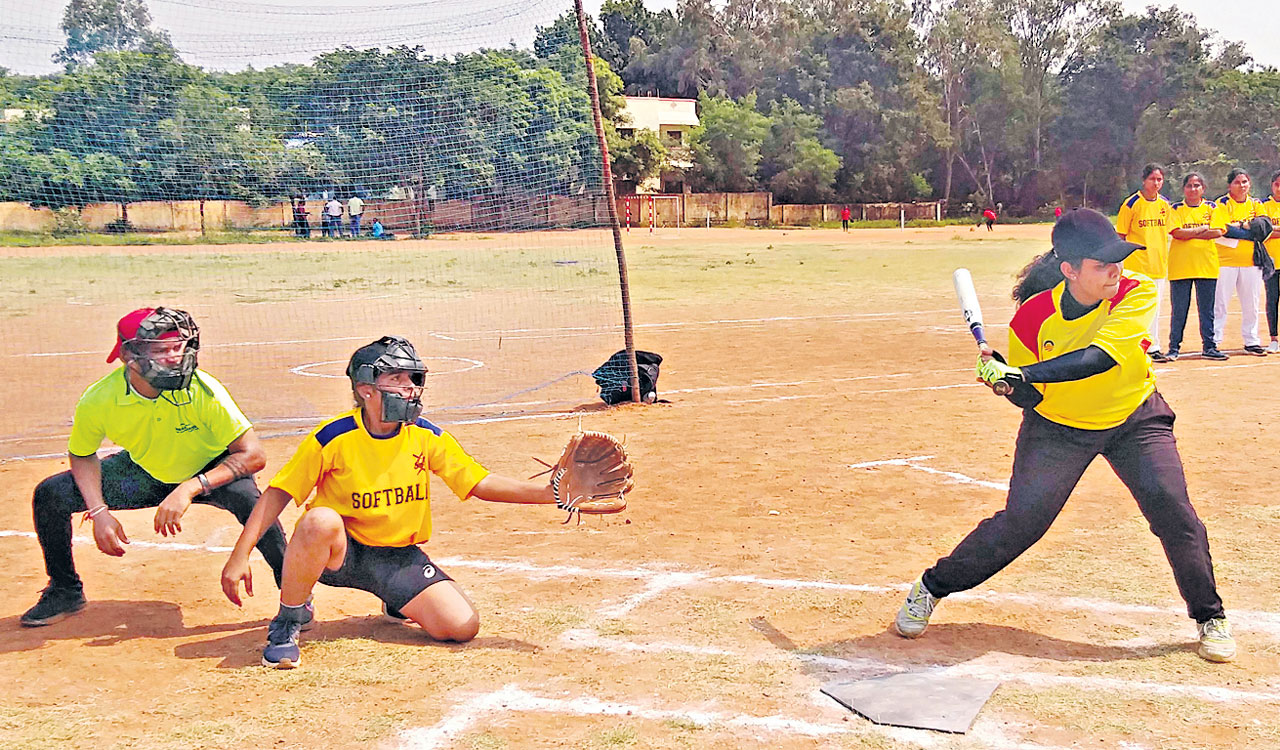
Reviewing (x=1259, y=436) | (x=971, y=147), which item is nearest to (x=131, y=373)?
(x=1259, y=436)

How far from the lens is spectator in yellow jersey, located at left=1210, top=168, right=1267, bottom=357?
1447 cm

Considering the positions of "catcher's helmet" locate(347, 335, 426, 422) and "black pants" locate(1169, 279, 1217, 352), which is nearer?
"catcher's helmet" locate(347, 335, 426, 422)

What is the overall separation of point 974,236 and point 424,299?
41.6 m

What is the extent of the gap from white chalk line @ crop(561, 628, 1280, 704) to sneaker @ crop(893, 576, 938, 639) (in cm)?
30

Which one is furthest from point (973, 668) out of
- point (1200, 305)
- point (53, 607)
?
point (1200, 305)

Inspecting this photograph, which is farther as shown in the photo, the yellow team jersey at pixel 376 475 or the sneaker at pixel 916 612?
the sneaker at pixel 916 612

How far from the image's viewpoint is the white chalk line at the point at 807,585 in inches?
220

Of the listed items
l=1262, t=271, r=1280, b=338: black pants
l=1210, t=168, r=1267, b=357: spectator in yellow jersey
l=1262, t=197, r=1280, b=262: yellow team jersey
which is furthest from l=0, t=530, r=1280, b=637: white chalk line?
l=1262, t=271, r=1280, b=338: black pants

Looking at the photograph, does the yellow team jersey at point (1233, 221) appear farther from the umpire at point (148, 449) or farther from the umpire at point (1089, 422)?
the umpire at point (148, 449)

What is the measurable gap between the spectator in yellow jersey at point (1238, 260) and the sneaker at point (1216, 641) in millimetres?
10558

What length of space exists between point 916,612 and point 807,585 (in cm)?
90

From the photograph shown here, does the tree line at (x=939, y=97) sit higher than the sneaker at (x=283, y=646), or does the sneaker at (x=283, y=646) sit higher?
the tree line at (x=939, y=97)

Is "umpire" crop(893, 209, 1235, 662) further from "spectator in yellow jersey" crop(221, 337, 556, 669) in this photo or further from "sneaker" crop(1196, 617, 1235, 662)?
"spectator in yellow jersey" crop(221, 337, 556, 669)

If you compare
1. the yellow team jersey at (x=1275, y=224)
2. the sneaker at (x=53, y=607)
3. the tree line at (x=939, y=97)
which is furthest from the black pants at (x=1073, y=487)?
the tree line at (x=939, y=97)
